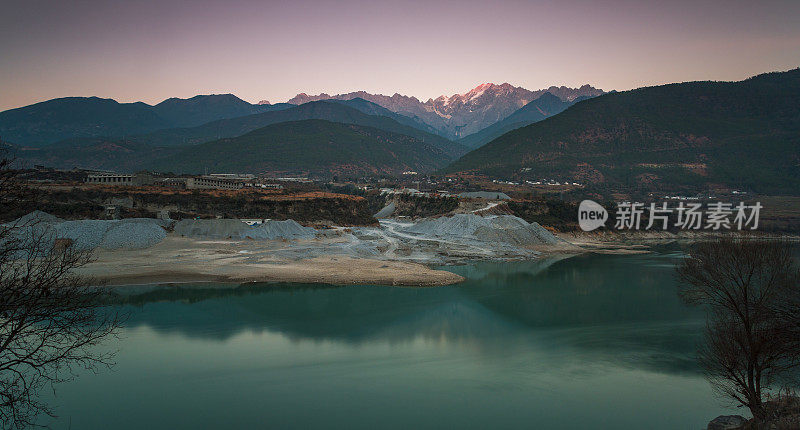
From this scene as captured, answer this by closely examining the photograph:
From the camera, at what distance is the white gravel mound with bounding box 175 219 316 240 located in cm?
4650

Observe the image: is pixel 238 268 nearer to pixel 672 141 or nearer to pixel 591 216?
pixel 591 216

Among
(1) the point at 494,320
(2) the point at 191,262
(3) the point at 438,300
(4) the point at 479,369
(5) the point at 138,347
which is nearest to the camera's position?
(4) the point at 479,369

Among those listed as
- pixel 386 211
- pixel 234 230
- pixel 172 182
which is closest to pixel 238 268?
pixel 234 230

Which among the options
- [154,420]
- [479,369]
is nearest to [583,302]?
[479,369]

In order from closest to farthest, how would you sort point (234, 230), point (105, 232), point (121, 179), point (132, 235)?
point (105, 232), point (132, 235), point (234, 230), point (121, 179)

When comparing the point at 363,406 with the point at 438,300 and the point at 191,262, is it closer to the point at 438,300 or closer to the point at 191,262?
the point at 438,300

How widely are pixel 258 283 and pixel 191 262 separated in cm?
737

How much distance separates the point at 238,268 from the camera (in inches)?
1417

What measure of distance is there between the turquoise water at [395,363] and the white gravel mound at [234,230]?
15737 millimetres

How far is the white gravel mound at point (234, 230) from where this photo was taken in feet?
153

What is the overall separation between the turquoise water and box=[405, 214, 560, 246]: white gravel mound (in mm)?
23709

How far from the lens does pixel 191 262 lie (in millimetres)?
37125

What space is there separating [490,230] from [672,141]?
337 ft

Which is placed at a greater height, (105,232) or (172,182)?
(172,182)
